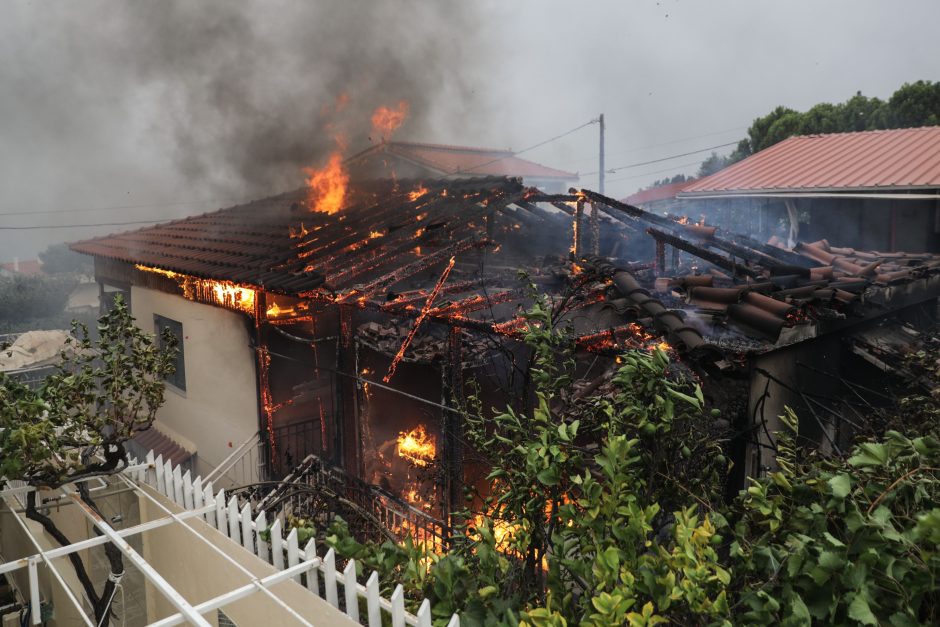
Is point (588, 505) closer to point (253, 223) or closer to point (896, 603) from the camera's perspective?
point (896, 603)

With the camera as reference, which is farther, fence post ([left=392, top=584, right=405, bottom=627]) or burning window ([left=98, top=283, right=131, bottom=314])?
burning window ([left=98, top=283, right=131, bottom=314])

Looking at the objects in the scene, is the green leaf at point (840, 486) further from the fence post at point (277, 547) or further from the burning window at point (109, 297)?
the burning window at point (109, 297)

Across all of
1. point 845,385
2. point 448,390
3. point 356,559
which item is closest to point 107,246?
point 448,390

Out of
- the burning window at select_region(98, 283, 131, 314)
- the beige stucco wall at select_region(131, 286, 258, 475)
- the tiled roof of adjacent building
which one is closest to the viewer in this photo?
the tiled roof of adjacent building

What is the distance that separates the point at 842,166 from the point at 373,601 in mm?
18133

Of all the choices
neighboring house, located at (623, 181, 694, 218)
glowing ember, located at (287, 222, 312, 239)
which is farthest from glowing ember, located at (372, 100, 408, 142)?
neighboring house, located at (623, 181, 694, 218)

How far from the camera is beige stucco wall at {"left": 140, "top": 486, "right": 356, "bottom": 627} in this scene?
11.3 ft

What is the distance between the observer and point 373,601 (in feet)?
9.80

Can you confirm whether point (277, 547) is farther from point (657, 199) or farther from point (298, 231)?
point (657, 199)

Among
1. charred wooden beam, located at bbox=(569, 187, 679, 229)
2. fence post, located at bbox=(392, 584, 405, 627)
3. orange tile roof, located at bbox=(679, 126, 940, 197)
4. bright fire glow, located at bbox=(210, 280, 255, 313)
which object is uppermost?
orange tile roof, located at bbox=(679, 126, 940, 197)

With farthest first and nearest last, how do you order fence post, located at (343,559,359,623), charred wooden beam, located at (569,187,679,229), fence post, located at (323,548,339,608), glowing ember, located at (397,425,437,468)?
glowing ember, located at (397,425,437,468) < charred wooden beam, located at (569,187,679,229) < fence post, located at (323,548,339,608) < fence post, located at (343,559,359,623)

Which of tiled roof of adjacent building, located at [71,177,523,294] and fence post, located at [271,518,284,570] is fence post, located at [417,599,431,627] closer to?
fence post, located at [271,518,284,570]

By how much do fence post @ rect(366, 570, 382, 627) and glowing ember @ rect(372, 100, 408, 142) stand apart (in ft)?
58.4

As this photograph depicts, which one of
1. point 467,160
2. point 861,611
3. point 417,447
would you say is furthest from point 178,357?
point 467,160
